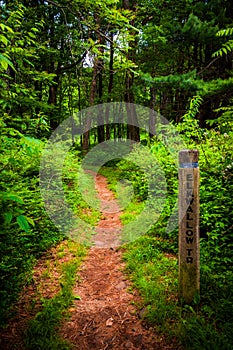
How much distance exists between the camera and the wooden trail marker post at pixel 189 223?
10.0 ft

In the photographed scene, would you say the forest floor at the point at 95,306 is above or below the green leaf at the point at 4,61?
below

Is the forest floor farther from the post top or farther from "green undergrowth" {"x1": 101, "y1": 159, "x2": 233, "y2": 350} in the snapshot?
the post top

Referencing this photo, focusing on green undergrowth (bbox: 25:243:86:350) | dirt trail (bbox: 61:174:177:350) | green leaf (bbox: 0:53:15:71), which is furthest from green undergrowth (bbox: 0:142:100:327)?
dirt trail (bbox: 61:174:177:350)

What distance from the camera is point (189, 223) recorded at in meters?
3.10

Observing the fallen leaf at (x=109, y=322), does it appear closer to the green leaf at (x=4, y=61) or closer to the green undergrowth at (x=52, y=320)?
the green undergrowth at (x=52, y=320)

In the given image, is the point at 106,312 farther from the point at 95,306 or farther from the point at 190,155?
the point at 190,155

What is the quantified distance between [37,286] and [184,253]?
2.28 m

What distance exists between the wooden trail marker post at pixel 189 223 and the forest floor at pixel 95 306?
723 millimetres

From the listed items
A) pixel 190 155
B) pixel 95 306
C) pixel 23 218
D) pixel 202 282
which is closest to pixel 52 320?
pixel 95 306

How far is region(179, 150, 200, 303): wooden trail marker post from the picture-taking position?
306 cm

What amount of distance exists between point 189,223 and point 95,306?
5.81 feet

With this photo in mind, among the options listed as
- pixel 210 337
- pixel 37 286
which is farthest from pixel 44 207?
pixel 210 337

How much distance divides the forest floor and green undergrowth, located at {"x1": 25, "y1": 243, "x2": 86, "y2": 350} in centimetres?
7

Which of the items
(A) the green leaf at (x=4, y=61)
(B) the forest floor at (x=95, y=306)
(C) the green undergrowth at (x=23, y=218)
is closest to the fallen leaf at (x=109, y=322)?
(B) the forest floor at (x=95, y=306)
